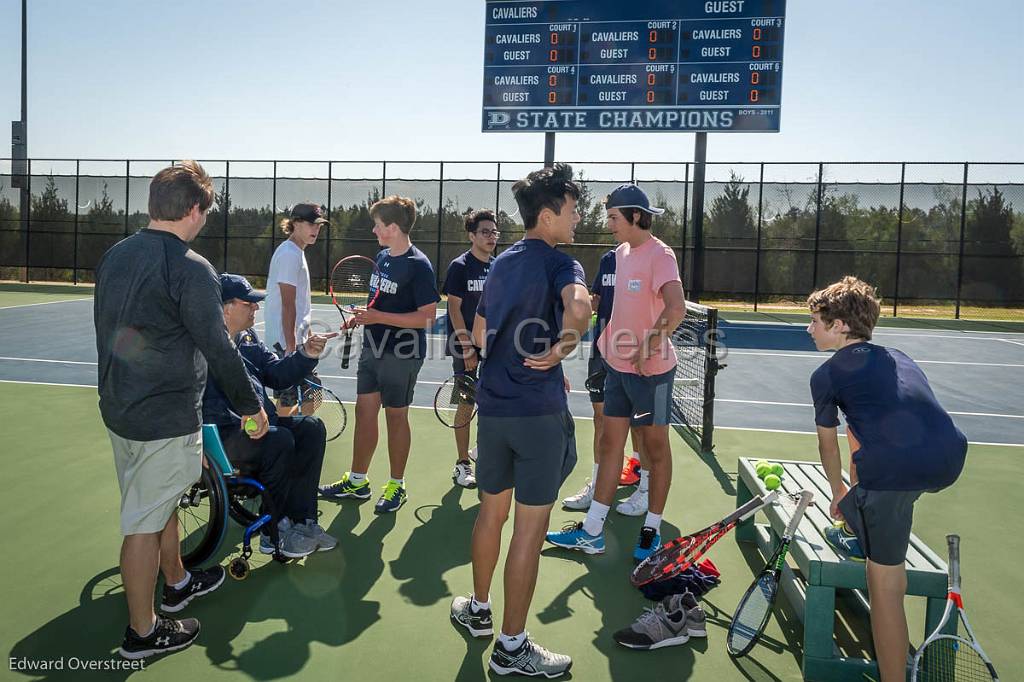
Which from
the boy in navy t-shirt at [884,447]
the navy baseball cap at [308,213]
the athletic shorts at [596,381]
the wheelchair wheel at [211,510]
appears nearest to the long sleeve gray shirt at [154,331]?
the wheelchair wheel at [211,510]

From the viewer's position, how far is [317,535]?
4.11 m

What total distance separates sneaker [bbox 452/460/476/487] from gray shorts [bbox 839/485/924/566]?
9.73ft

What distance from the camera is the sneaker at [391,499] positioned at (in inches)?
189

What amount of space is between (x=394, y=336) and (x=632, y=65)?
12.3 meters

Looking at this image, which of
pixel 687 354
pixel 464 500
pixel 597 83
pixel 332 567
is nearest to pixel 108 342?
pixel 332 567

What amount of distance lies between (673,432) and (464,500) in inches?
102

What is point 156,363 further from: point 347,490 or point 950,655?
point 950,655

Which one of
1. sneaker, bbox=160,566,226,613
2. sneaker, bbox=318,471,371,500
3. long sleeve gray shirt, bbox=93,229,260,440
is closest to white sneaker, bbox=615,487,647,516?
sneaker, bbox=318,471,371,500

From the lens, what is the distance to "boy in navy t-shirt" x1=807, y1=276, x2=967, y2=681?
2.67m

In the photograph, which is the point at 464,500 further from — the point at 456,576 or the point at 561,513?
the point at 456,576

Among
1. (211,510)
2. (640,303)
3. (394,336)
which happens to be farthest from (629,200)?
(211,510)

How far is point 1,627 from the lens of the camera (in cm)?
323

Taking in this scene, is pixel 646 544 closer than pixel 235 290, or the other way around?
pixel 235 290

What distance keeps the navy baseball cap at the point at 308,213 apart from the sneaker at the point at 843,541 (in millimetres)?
3550
